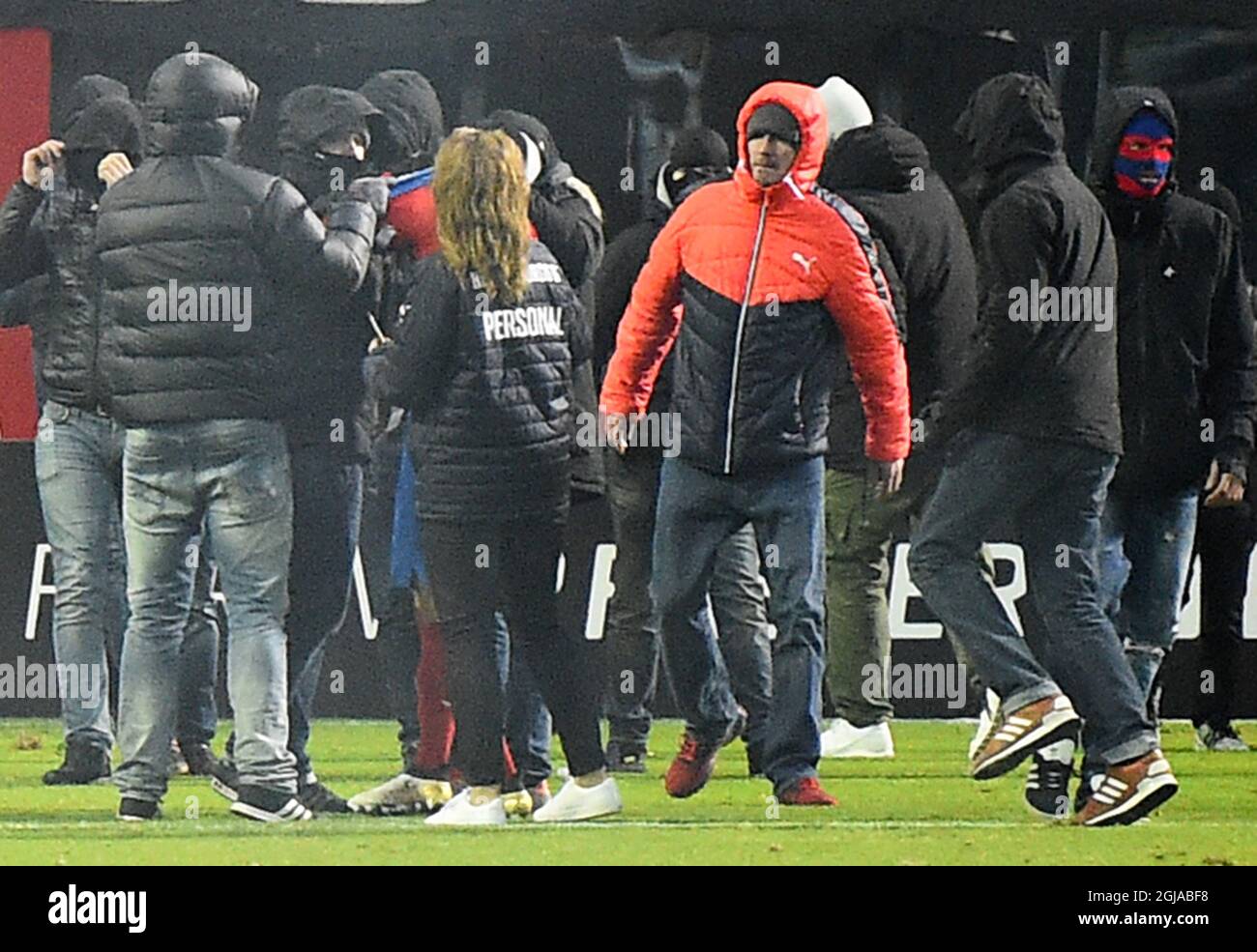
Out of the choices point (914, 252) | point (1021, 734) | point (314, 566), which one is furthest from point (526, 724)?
point (914, 252)

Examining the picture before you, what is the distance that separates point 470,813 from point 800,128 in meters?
1.81

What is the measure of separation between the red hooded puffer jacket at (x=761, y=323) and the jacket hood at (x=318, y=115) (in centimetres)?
78

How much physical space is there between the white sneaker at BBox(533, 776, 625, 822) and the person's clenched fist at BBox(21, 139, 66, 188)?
6.32ft

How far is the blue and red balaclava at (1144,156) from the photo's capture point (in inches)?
224

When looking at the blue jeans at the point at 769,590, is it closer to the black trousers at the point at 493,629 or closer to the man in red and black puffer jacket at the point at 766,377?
the man in red and black puffer jacket at the point at 766,377

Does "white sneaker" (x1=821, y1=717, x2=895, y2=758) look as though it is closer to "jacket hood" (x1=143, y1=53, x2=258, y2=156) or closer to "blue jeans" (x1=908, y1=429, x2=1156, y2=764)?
"blue jeans" (x1=908, y1=429, x2=1156, y2=764)

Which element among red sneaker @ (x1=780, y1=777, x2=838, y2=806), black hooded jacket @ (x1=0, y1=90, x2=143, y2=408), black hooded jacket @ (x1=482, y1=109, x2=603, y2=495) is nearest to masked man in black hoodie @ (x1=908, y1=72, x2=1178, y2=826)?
red sneaker @ (x1=780, y1=777, x2=838, y2=806)

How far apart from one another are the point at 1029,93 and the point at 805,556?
1.22 m

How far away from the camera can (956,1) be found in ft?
18.6

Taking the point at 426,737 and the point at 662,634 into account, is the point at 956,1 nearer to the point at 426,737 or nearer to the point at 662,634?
the point at 662,634

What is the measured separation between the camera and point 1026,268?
18.5 feet

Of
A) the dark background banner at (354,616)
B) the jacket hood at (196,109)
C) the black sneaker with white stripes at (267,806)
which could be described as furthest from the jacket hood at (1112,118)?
the black sneaker with white stripes at (267,806)
